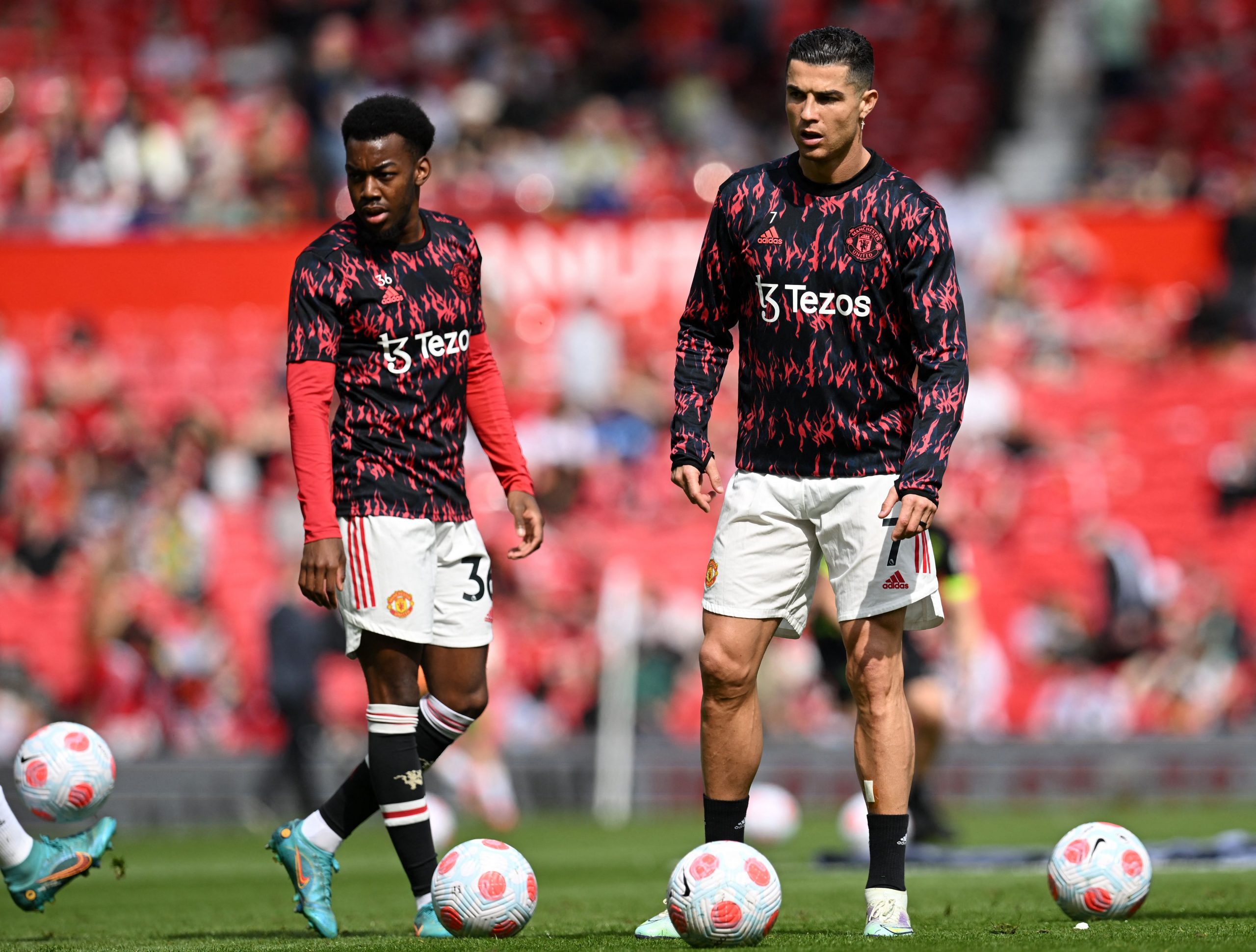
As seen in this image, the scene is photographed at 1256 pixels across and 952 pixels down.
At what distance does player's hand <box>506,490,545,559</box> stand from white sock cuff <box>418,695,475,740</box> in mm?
556

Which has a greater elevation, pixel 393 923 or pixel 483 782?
pixel 393 923

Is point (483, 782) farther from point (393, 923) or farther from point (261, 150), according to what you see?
point (261, 150)

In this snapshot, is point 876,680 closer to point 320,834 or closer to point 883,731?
point 883,731

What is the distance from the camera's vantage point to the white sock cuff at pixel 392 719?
6.41 m

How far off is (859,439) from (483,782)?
28.8ft

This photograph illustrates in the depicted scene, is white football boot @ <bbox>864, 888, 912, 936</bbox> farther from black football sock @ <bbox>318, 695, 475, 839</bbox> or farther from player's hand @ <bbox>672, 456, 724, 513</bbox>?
black football sock @ <bbox>318, 695, 475, 839</bbox>

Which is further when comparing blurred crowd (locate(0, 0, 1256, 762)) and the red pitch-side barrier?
the red pitch-side barrier

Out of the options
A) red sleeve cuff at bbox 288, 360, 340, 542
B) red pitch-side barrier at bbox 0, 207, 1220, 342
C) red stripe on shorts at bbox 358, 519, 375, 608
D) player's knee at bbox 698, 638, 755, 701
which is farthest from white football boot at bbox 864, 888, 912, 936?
red pitch-side barrier at bbox 0, 207, 1220, 342

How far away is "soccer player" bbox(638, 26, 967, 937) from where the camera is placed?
19.4ft

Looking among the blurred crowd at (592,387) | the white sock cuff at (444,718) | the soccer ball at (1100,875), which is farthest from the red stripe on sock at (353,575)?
the blurred crowd at (592,387)

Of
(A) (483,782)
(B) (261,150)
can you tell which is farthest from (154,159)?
(A) (483,782)

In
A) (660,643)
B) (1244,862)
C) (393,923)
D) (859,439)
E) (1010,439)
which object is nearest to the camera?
(859,439)

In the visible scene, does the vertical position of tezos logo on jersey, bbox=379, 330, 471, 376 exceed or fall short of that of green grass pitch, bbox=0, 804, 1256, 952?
it exceeds it

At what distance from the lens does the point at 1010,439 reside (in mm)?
18438
